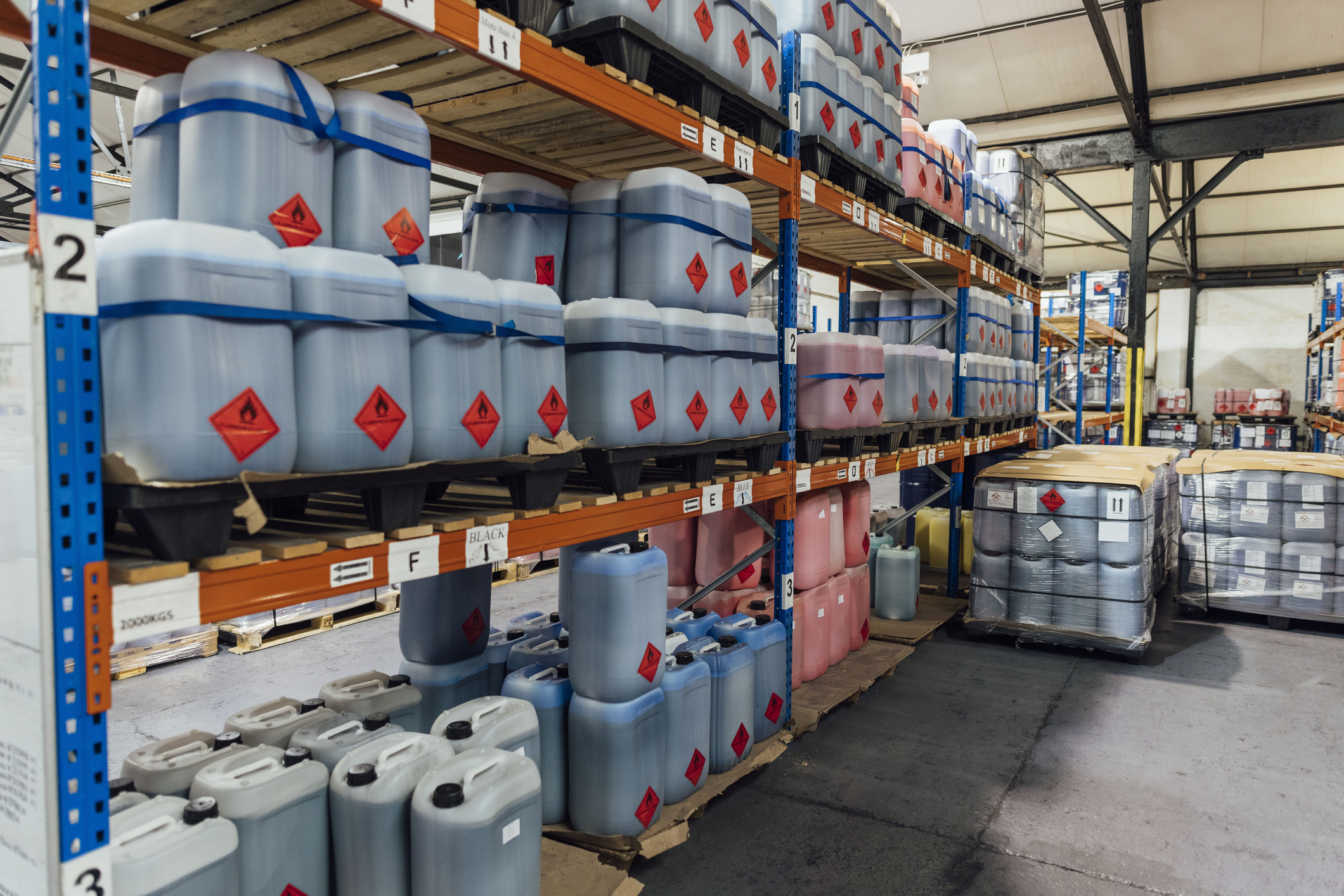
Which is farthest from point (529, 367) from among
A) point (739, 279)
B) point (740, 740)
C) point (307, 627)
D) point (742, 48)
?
point (307, 627)

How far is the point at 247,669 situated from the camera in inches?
216

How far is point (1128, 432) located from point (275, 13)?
48.3 ft

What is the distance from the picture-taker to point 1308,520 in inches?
257

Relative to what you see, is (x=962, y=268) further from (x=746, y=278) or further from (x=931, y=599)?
(x=746, y=278)

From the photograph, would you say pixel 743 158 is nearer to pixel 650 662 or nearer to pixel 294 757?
pixel 650 662

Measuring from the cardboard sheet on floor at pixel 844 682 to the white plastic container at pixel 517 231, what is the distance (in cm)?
267

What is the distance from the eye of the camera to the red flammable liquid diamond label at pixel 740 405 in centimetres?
353

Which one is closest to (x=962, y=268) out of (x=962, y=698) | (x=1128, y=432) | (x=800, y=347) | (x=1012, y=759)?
(x=800, y=347)

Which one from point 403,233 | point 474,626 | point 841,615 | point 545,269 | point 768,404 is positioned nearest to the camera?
point 403,233

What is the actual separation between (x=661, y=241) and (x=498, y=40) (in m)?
1.01

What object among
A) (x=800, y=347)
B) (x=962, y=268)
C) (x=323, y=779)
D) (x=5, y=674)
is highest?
(x=962, y=268)

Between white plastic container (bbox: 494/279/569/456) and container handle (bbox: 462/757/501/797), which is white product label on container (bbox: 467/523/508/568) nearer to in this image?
white plastic container (bbox: 494/279/569/456)

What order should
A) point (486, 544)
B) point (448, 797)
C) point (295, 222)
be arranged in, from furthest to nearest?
1. point (486, 544)
2. point (448, 797)
3. point (295, 222)

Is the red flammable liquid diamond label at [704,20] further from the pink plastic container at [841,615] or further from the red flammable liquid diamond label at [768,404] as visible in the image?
the pink plastic container at [841,615]
